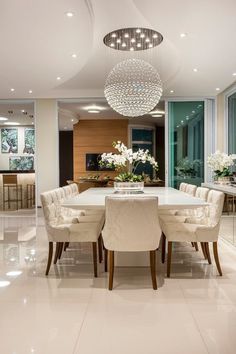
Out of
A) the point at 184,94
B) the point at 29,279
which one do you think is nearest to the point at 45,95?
the point at 184,94

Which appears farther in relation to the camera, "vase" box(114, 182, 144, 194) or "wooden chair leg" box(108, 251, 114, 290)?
"vase" box(114, 182, 144, 194)

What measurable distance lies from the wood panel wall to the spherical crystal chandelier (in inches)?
301

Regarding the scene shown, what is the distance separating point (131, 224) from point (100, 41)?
311 centimetres

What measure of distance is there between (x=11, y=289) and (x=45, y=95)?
600cm

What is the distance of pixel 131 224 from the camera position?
3.44m

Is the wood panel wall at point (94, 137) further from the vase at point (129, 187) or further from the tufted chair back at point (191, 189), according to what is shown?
the vase at point (129, 187)

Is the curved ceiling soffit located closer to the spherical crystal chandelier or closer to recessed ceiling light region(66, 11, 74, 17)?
the spherical crystal chandelier

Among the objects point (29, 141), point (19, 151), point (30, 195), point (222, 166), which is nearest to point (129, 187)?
point (222, 166)

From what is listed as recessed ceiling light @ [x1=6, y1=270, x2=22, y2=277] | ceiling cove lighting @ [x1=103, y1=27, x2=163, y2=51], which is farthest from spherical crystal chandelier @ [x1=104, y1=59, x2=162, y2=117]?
recessed ceiling light @ [x1=6, y1=270, x2=22, y2=277]

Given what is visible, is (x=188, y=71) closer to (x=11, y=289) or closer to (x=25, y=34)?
(x=25, y=34)

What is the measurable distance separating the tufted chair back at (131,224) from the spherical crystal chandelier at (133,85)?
2335mm

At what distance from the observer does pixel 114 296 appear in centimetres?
335

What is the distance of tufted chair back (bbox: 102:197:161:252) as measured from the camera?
11.2 ft

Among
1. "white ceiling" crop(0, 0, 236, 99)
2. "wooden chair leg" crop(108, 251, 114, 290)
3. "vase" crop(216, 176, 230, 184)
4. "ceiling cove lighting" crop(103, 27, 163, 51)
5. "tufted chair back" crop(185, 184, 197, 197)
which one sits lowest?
"wooden chair leg" crop(108, 251, 114, 290)
